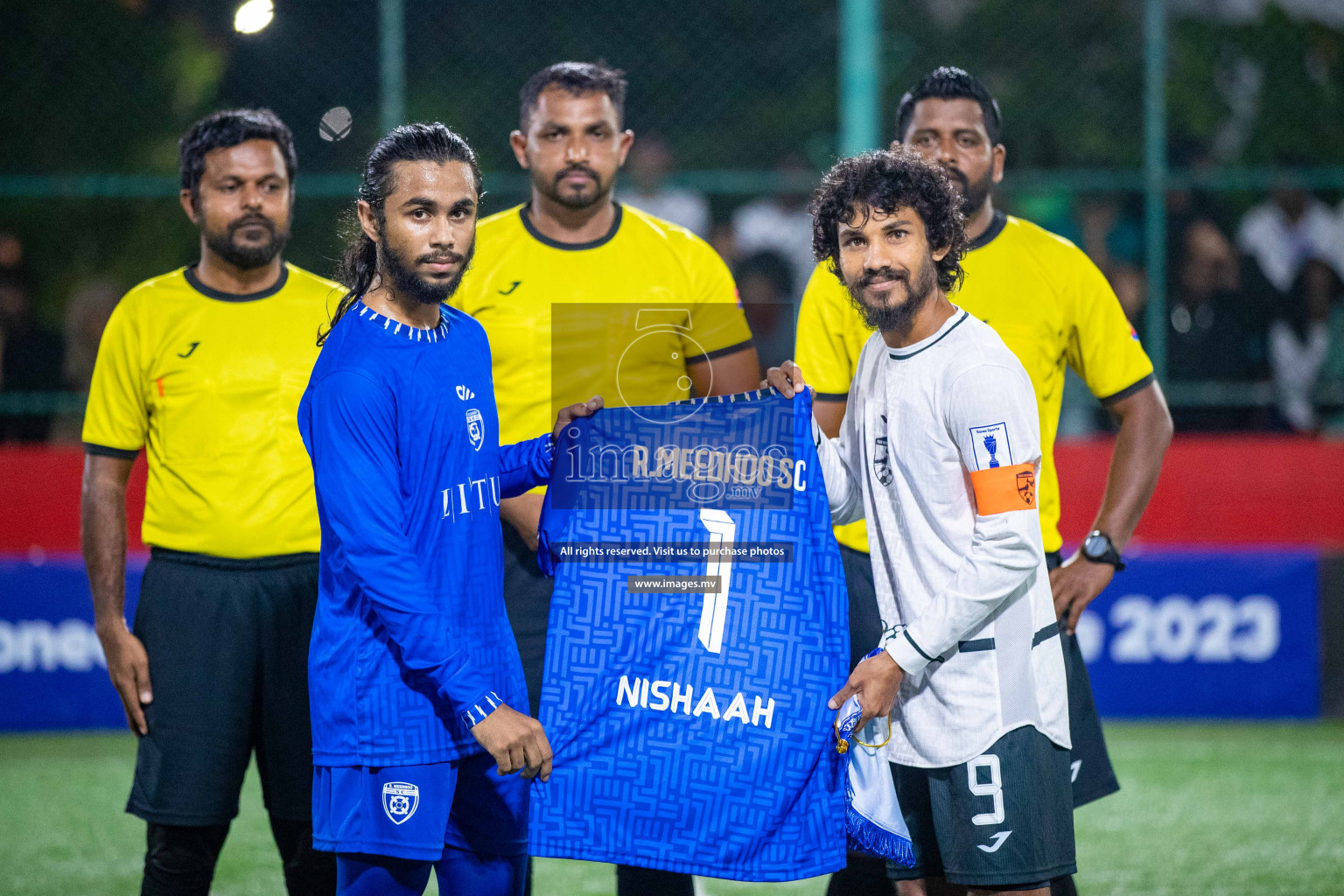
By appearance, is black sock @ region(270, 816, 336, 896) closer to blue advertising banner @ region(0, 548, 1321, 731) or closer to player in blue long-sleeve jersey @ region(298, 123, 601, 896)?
player in blue long-sleeve jersey @ region(298, 123, 601, 896)

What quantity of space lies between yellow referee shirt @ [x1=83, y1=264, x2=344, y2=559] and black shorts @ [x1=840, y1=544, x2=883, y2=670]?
1370mm

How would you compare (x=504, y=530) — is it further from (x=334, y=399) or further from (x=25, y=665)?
(x=25, y=665)

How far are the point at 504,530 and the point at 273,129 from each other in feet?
4.31

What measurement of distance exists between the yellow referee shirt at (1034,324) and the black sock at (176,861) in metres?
1.79

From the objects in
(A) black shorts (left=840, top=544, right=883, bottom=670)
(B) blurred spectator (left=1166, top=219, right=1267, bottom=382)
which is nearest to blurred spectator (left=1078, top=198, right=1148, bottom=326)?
(B) blurred spectator (left=1166, top=219, right=1267, bottom=382)

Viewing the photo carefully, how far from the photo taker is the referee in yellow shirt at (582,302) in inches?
136

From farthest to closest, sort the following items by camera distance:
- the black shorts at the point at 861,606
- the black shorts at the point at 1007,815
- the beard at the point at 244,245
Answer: the beard at the point at 244,245
the black shorts at the point at 861,606
the black shorts at the point at 1007,815

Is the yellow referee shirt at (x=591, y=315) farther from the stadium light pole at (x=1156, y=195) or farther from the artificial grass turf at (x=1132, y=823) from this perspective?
the stadium light pole at (x=1156, y=195)

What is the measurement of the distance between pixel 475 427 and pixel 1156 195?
20.6ft

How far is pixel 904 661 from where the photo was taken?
2658mm

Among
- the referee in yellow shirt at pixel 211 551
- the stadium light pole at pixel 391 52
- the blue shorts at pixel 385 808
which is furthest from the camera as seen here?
the stadium light pole at pixel 391 52

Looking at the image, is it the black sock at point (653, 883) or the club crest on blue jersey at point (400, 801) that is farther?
the black sock at point (653, 883)

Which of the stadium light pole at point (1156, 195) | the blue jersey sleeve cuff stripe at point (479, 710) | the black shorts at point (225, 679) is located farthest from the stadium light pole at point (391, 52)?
the blue jersey sleeve cuff stripe at point (479, 710)

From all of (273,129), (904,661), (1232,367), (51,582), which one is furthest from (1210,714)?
(51,582)
